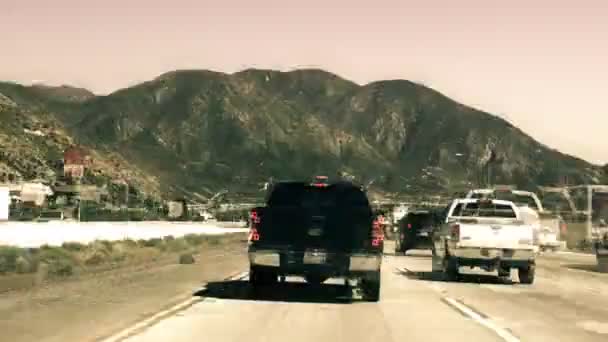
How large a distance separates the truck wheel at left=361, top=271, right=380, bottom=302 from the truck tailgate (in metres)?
7.05

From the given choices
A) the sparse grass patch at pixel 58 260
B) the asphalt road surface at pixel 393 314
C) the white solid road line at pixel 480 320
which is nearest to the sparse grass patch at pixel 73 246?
the sparse grass patch at pixel 58 260

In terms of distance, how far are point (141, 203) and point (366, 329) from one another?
128288mm

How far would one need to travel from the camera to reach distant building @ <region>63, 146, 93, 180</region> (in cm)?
11362

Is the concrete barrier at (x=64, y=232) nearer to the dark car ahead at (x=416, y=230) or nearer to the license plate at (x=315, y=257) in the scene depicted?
the dark car ahead at (x=416, y=230)

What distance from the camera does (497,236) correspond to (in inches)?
1035

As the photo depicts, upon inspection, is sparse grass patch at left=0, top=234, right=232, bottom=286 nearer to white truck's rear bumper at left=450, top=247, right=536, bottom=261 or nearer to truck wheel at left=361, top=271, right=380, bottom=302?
truck wheel at left=361, top=271, right=380, bottom=302

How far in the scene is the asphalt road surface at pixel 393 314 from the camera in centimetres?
1434

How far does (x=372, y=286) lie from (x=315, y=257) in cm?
121

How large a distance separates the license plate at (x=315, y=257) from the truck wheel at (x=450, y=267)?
8.01 metres

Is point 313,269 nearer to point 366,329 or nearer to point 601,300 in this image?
point 366,329

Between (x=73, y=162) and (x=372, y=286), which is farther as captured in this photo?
(x=73, y=162)

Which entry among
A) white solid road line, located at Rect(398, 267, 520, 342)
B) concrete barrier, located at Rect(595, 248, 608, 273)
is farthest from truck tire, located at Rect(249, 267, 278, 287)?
concrete barrier, located at Rect(595, 248, 608, 273)

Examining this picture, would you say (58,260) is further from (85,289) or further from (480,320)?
(480,320)

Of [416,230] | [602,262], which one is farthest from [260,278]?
[416,230]
